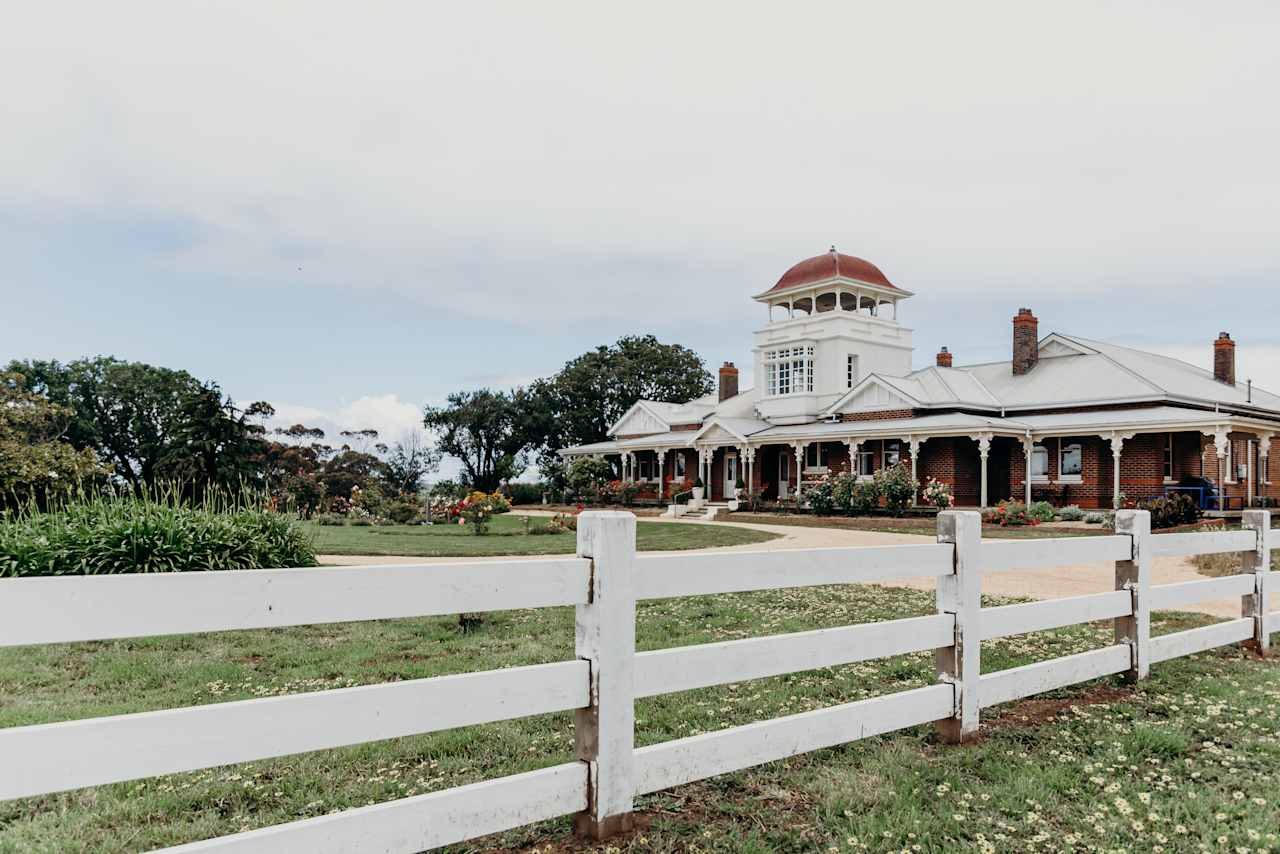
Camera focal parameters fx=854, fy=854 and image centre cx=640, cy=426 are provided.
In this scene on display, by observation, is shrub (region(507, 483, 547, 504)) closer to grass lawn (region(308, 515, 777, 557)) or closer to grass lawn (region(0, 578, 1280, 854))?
grass lawn (region(308, 515, 777, 557))

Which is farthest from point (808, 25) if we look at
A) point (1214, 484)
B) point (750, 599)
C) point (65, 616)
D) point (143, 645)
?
point (1214, 484)

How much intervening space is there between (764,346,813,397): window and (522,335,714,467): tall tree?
753 inches

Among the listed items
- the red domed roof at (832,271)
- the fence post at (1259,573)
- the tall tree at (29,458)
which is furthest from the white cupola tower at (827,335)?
the fence post at (1259,573)

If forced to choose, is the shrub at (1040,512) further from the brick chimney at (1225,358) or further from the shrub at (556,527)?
Answer: the brick chimney at (1225,358)

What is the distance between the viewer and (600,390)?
5922 centimetres

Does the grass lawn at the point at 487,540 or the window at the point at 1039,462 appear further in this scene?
the window at the point at 1039,462

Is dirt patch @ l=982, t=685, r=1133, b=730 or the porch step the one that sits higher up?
dirt patch @ l=982, t=685, r=1133, b=730

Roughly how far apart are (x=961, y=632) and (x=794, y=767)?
124cm

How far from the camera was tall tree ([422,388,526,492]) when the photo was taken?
57.1 metres

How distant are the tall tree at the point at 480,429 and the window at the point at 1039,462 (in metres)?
33.6

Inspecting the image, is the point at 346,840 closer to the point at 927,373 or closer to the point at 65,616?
the point at 65,616

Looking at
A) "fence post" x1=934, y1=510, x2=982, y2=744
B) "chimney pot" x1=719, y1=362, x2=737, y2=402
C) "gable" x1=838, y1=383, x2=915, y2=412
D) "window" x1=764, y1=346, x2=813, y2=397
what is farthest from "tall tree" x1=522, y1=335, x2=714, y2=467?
"fence post" x1=934, y1=510, x2=982, y2=744

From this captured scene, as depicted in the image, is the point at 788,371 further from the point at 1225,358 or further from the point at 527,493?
the point at 1225,358

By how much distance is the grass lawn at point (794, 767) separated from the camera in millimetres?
3596
